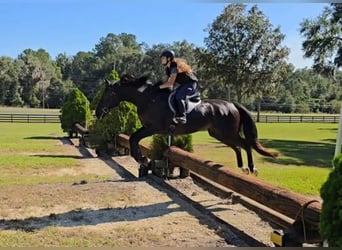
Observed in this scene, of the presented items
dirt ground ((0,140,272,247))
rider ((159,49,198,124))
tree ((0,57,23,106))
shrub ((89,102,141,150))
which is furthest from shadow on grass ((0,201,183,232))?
tree ((0,57,23,106))

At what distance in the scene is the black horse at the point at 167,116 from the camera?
226 inches

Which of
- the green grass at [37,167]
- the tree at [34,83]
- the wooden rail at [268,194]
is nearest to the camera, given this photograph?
the wooden rail at [268,194]

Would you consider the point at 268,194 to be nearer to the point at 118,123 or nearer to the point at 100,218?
the point at 100,218

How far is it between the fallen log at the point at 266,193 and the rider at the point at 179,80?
880mm

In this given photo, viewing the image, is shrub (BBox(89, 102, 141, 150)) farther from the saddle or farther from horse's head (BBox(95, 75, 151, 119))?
the saddle

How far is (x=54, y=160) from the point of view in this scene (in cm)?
991

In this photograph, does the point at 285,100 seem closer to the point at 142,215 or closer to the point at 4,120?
the point at 4,120

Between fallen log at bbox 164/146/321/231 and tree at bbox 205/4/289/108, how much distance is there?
24975 mm

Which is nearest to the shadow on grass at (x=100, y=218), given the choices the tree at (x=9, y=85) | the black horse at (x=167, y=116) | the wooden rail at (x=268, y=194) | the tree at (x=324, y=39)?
the wooden rail at (x=268, y=194)

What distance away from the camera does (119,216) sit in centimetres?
483

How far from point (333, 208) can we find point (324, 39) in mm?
20466

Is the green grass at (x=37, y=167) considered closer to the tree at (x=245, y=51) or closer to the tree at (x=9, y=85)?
the tree at (x=245, y=51)

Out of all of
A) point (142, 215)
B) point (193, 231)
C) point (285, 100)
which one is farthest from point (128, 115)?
point (285, 100)

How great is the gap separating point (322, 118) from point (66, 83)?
3341 centimetres
